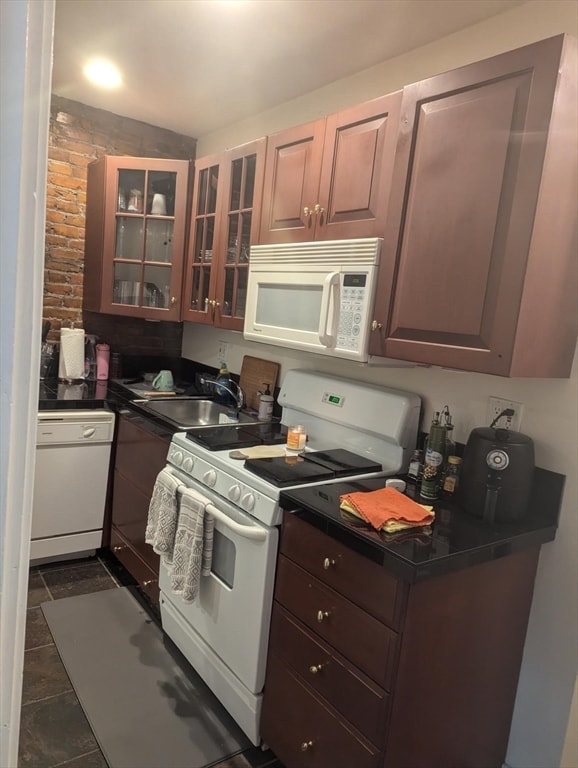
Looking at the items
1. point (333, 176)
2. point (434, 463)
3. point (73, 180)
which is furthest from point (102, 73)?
point (434, 463)

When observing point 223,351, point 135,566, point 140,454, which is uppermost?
point 223,351

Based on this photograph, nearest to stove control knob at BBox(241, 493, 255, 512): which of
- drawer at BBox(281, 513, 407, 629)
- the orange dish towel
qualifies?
drawer at BBox(281, 513, 407, 629)

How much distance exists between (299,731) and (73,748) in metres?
0.77

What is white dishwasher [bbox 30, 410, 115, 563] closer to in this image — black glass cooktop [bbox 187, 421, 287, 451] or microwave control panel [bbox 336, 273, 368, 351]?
black glass cooktop [bbox 187, 421, 287, 451]

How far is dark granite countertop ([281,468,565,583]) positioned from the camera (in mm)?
1279

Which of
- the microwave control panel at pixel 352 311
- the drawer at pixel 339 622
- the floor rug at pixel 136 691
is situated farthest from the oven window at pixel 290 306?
the floor rug at pixel 136 691

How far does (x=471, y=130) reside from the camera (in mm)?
1462

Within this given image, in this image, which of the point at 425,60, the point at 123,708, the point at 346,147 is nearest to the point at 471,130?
the point at 346,147

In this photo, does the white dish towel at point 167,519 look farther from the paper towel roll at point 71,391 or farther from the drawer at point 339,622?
the paper towel roll at point 71,391

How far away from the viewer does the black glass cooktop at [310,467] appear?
5.68ft

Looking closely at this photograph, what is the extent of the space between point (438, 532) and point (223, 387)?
1.75 m

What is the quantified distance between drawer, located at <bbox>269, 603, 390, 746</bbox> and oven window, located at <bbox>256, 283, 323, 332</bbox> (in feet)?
3.33

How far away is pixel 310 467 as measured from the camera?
1.88m

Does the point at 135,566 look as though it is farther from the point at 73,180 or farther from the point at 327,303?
the point at 73,180
